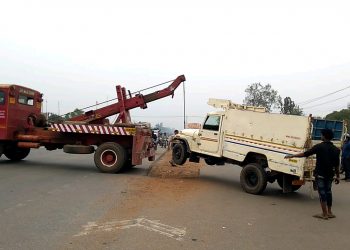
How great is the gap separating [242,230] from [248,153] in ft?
17.0

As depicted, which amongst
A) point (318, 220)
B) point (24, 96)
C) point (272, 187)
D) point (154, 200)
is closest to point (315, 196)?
point (272, 187)

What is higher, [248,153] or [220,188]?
[248,153]

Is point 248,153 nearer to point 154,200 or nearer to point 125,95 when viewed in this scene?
point 154,200

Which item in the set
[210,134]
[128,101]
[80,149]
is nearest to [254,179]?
[210,134]

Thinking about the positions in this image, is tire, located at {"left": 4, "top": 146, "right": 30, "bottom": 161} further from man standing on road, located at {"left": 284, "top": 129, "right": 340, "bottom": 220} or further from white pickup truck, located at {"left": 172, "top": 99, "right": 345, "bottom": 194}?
man standing on road, located at {"left": 284, "top": 129, "right": 340, "bottom": 220}

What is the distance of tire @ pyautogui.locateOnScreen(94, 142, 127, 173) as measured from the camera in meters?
Result: 14.7

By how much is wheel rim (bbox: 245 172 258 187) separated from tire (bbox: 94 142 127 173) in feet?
15.3

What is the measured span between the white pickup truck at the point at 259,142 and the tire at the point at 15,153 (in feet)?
25.5

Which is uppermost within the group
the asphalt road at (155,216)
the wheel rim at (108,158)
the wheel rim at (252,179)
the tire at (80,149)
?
the tire at (80,149)

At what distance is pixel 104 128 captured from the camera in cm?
1524

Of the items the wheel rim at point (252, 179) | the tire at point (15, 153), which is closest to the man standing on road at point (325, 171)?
the wheel rim at point (252, 179)

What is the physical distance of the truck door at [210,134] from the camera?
521 inches

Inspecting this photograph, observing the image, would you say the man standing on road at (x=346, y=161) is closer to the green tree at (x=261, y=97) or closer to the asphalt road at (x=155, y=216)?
the asphalt road at (x=155, y=216)

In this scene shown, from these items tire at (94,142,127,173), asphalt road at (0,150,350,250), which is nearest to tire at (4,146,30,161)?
tire at (94,142,127,173)
